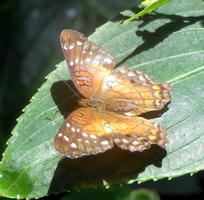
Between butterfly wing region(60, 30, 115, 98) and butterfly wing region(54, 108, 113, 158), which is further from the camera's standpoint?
butterfly wing region(60, 30, 115, 98)

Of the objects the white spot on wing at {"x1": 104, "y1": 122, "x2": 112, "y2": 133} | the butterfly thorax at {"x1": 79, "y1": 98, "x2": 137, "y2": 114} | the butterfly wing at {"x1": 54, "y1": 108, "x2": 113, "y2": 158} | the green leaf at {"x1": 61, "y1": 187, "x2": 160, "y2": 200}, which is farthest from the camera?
the green leaf at {"x1": 61, "y1": 187, "x2": 160, "y2": 200}

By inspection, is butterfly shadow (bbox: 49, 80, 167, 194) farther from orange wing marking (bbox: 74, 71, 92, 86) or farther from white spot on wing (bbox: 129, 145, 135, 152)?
orange wing marking (bbox: 74, 71, 92, 86)

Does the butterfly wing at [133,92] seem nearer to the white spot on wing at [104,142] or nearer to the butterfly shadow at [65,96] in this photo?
the butterfly shadow at [65,96]

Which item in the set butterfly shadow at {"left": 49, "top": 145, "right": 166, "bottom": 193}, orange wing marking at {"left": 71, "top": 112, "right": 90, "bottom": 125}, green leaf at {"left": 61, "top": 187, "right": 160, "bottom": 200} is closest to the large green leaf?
butterfly shadow at {"left": 49, "top": 145, "right": 166, "bottom": 193}

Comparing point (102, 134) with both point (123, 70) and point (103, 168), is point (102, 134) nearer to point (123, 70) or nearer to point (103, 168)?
point (103, 168)

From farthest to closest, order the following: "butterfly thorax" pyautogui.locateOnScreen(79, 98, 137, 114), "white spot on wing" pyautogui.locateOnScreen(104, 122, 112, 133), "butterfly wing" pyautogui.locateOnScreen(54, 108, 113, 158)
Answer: "butterfly thorax" pyautogui.locateOnScreen(79, 98, 137, 114) → "white spot on wing" pyautogui.locateOnScreen(104, 122, 112, 133) → "butterfly wing" pyautogui.locateOnScreen(54, 108, 113, 158)

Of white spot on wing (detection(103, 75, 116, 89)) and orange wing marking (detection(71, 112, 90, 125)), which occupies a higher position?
orange wing marking (detection(71, 112, 90, 125))

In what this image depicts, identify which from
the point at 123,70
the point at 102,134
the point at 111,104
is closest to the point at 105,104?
the point at 111,104
